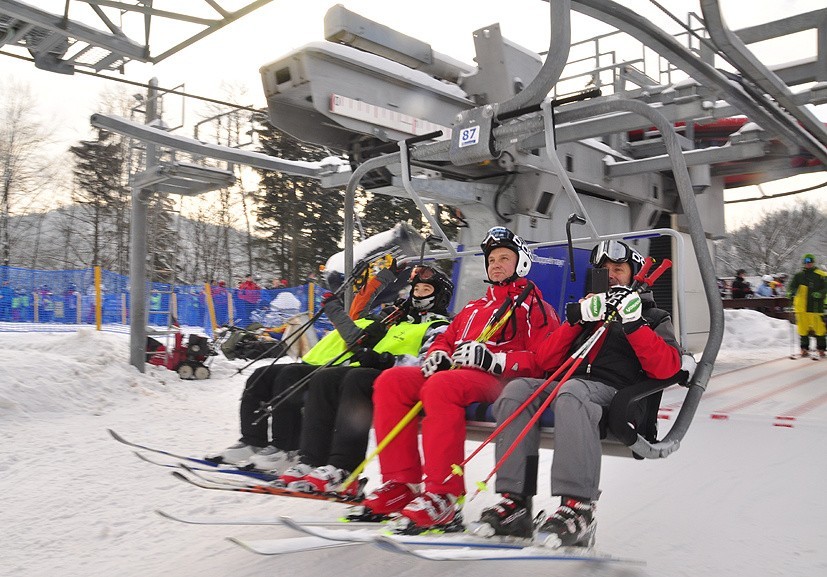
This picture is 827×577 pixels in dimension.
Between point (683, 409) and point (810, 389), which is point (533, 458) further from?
point (810, 389)

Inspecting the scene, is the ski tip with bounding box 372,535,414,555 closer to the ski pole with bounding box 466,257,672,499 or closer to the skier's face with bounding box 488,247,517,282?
the ski pole with bounding box 466,257,672,499

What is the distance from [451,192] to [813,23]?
9.13 ft

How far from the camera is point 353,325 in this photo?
371 cm

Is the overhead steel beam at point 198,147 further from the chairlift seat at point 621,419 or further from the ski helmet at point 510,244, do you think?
the chairlift seat at point 621,419

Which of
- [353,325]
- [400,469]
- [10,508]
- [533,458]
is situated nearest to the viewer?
[533,458]

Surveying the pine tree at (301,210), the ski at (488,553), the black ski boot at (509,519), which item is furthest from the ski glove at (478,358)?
the pine tree at (301,210)

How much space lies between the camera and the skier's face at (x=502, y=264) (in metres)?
3.33

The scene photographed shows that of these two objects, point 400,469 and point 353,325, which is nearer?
point 400,469

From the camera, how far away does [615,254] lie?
3.19 m

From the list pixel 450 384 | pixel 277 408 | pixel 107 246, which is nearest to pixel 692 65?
pixel 450 384

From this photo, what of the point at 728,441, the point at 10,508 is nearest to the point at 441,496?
the point at 10,508

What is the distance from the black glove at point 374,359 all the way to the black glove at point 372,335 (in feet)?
0.51

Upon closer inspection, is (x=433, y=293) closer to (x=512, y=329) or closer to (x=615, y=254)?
(x=512, y=329)

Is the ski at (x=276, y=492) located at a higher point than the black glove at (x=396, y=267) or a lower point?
lower
